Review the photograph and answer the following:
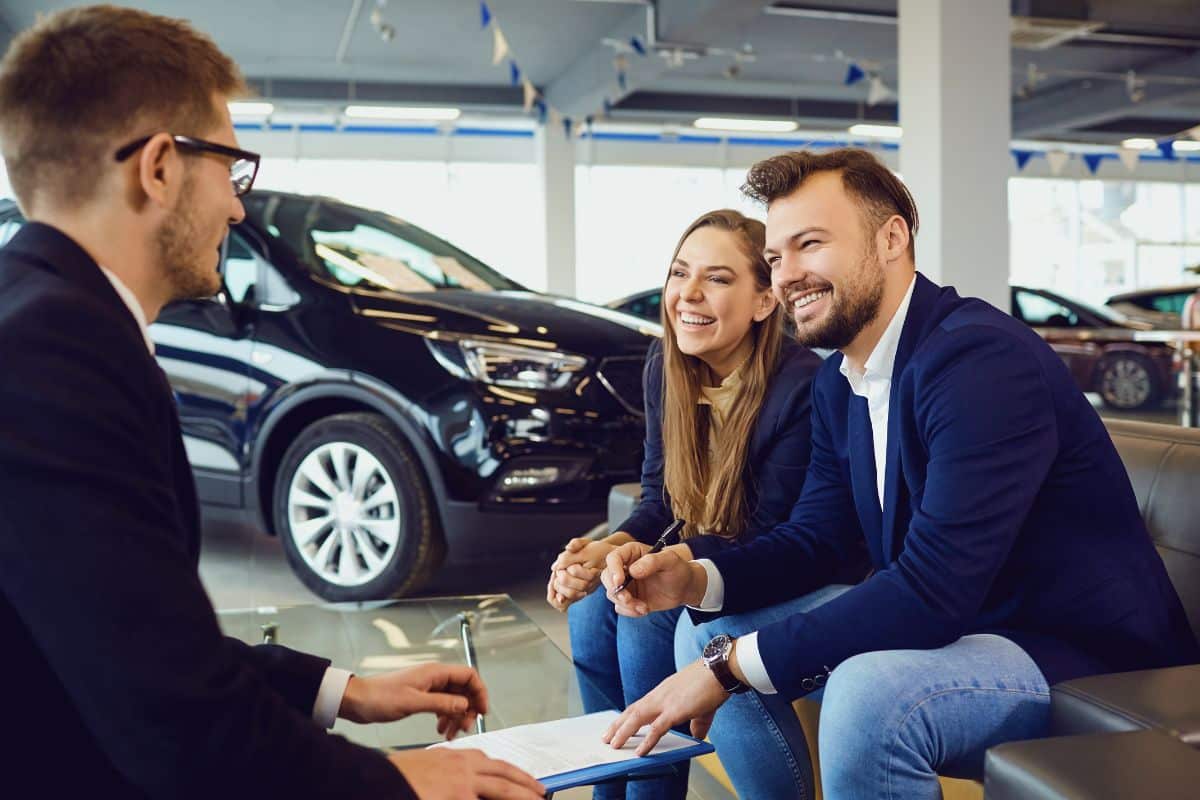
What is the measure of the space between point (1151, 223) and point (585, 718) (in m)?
20.7

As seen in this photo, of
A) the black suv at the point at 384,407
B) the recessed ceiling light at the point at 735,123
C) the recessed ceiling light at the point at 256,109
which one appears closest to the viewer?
the black suv at the point at 384,407

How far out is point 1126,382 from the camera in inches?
424

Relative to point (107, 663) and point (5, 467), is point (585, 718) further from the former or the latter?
point (5, 467)

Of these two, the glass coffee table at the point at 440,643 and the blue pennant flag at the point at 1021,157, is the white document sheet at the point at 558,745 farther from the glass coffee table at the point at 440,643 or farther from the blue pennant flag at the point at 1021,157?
the blue pennant flag at the point at 1021,157

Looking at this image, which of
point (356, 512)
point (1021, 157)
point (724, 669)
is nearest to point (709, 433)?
point (724, 669)

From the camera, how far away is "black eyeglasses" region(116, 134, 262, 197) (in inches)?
44.3

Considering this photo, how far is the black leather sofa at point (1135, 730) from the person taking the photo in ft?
3.91

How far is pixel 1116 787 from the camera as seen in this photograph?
1171 mm

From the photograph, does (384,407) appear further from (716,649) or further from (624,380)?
(716,649)

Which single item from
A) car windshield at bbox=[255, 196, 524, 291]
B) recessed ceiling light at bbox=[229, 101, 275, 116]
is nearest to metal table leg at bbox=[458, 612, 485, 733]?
car windshield at bbox=[255, 196, 524, 291]

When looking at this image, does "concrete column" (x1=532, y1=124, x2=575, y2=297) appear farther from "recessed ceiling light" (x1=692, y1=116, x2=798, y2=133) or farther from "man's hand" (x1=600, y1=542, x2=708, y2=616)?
"man's hand" (x1=600, y1=542, x2=708, y2=616)

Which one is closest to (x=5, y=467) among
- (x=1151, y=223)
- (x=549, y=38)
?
(x=549, y=38)

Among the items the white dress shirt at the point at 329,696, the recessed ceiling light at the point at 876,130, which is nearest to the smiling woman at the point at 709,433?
the white dress shirt at the point at 329,696

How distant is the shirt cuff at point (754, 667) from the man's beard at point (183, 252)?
0.93m
